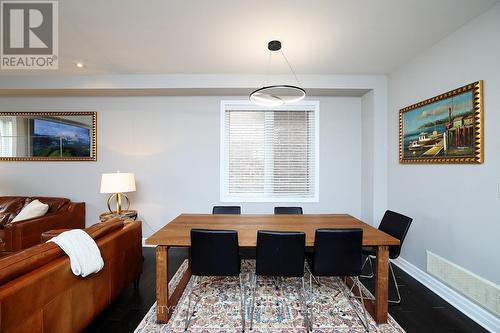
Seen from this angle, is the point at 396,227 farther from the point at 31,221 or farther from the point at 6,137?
the point at 6,137

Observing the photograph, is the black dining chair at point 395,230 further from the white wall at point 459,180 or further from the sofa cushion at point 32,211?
the sofa cushion at point 32,211

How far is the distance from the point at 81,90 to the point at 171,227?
2727mm

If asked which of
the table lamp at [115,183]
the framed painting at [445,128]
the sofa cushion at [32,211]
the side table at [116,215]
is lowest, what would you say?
the side table at [116,215]

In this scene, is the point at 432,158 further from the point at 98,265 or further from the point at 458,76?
the point at 98,265

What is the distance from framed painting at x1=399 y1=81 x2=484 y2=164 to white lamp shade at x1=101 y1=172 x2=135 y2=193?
12.4 ft

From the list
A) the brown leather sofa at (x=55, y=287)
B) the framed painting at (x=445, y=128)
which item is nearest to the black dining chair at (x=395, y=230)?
the framed painting at (x=445, y=128)

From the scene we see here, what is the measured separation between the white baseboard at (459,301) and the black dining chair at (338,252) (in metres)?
1.00

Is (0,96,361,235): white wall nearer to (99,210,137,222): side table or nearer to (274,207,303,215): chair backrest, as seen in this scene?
(99,210,137,222): side table

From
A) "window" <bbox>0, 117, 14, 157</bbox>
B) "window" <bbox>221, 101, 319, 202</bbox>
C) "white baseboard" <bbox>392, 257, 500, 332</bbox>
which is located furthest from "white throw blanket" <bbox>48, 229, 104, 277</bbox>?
"window" <bbox>0, 117, 14, 157</bbox>

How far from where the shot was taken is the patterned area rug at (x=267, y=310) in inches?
67.4

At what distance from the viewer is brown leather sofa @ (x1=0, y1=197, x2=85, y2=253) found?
2490 mm

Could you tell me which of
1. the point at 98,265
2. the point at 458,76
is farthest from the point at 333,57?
the point at 98,265

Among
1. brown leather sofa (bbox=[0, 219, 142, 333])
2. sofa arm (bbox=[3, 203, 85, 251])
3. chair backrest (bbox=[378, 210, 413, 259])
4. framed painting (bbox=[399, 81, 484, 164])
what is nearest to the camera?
brown leather sofa (bbox=[0, 219, 142, 333])

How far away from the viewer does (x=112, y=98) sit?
137 inches
